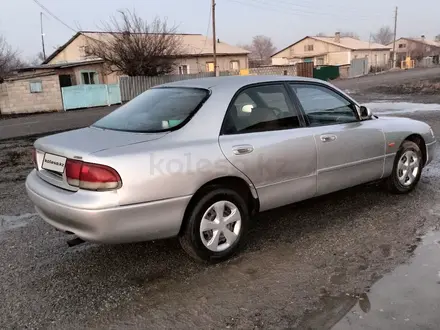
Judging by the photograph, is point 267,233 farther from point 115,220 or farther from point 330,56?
point 330,56

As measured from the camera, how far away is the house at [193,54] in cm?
3541

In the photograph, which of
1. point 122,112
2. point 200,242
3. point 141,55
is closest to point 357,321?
point 200,242

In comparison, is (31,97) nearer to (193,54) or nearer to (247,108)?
(193,54)

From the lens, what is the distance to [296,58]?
6406 centimetres

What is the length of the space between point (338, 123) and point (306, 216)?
1055 mm

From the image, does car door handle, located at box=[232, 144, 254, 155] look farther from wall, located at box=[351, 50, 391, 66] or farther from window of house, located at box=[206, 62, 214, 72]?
wall, located at box=[351, 50, 391, 66]

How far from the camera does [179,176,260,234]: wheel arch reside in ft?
11.4

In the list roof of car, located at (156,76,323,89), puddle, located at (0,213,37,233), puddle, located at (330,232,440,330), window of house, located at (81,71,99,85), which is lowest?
puddle, located at (330,232,440,330)

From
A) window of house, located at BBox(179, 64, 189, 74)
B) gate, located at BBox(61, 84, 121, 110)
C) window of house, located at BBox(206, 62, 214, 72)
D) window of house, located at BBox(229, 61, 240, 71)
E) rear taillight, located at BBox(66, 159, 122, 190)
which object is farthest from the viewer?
window of house, located at BBox(229, 61, 240, 71)

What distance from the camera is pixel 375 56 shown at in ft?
218

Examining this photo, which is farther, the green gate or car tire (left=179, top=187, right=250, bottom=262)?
the green gate

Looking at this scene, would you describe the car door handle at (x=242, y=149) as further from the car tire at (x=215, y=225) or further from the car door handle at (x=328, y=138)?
the car door handle at (x=328, y=138)

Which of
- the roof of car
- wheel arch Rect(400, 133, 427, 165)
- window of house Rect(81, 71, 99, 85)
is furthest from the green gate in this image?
the roof of car

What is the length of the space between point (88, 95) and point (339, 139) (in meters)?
20.9
